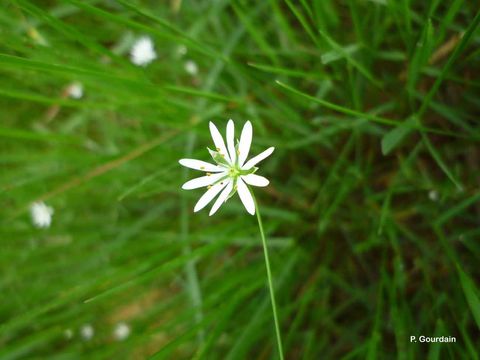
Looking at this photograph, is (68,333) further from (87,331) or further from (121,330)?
(121,330)

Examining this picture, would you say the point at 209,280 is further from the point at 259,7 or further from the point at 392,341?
the point at 259,7

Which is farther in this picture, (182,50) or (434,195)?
(182,50)

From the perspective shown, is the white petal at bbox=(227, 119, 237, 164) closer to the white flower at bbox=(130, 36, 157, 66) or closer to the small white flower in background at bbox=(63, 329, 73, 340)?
the white flower at bbox=(130, 36, 157, 66)

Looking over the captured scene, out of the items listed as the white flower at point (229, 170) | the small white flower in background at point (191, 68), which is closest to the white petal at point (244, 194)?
the white flower at point (229, 170)

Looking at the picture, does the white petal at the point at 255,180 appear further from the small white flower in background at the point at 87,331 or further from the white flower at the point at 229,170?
the small white flower in background at the point at 87,331

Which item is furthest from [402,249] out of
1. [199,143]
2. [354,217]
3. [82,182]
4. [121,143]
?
[121,143]

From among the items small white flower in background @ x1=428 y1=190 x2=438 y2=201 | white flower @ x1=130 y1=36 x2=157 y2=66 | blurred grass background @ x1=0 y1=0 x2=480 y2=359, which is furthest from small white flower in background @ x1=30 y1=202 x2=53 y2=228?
small white flower in background @ x1=428 y1=190 x2=438 y2=201

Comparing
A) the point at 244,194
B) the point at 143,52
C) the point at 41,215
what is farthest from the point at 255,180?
the point at 41,215
